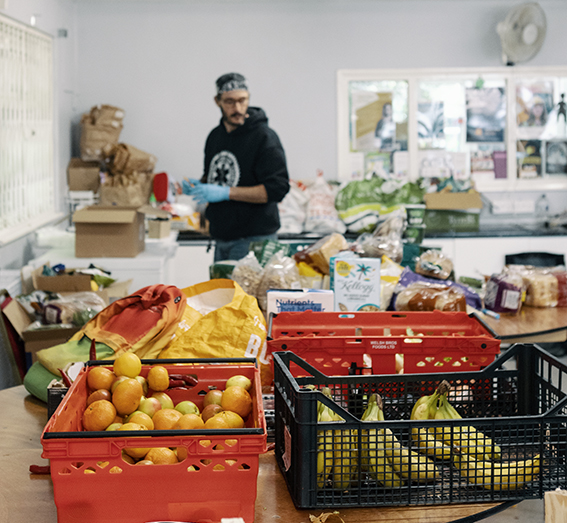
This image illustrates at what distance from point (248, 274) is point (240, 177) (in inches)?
56.6

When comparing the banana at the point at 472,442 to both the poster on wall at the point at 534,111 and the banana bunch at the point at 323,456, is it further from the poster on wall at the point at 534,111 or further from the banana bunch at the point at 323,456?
the poster on wall at the point at 534,111

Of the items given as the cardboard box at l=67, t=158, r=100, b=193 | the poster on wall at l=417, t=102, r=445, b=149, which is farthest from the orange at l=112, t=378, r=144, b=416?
the poster on wall at l=417, t=102, r=445, b=149

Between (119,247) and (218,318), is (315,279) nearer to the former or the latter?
(218,318)

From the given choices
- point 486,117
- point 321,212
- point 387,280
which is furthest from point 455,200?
point 387,280

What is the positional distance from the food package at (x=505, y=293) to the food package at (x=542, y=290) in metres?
0.09

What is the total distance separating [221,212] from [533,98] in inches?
148

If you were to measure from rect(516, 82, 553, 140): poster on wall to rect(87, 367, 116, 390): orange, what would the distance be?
5.66m

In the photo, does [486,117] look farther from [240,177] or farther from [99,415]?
[99,415]

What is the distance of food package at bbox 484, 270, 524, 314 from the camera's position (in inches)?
112

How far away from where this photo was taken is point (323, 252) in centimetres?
265

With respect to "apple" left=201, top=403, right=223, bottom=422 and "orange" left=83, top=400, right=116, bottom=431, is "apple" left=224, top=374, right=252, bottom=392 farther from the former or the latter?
"orange" left=83, top=400, right=116, bottom=431

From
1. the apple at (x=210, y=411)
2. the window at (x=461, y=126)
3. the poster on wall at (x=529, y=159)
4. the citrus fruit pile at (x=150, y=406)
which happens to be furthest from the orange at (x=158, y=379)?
the poster on wall at (x=529, y=159)

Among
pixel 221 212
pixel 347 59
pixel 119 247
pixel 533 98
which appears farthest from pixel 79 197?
pixel 533 98

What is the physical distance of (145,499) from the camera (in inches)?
43.9
